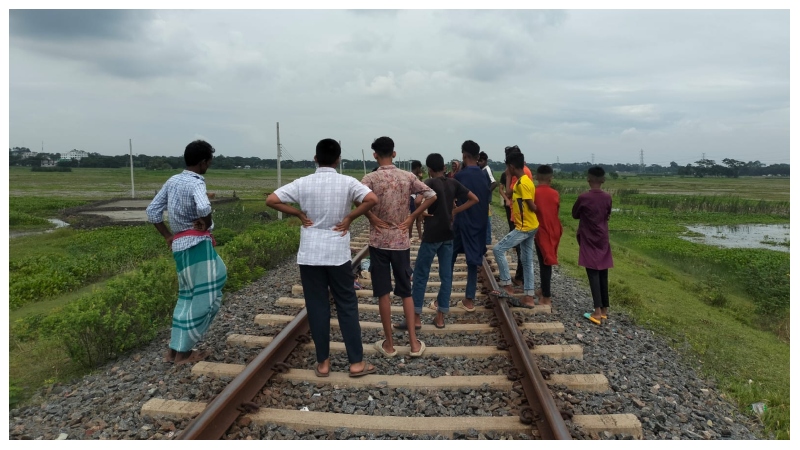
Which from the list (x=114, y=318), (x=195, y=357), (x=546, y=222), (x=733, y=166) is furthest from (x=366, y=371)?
(x=733, y=166)

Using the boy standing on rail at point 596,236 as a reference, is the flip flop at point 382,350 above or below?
below

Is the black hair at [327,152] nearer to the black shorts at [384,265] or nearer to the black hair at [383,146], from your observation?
the black hair at [383,146]

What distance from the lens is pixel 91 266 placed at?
923cm

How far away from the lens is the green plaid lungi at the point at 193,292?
3998 millimetres

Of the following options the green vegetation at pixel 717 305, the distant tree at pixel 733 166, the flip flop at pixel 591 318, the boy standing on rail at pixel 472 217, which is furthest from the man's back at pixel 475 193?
the distant tree at pixel 733 166

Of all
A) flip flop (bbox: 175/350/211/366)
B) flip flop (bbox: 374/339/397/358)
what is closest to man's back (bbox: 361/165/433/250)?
flip flop (bbox: 374/339/397/358)

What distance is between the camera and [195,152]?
3918mm

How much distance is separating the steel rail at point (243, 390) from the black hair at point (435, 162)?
192 centimetres

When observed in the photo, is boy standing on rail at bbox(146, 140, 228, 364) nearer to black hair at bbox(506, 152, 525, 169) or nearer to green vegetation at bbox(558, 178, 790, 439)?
black hair at bbox(506, 152, 525, 169)

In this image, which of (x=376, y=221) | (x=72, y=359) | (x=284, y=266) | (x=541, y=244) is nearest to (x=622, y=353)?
(x=541, y=244)

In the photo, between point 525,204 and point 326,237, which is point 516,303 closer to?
point 525,204

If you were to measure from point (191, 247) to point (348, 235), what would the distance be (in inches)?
49.5

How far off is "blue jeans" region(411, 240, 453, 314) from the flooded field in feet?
51.9

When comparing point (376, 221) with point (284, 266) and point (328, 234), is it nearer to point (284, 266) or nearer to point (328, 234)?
point (328, 234)
